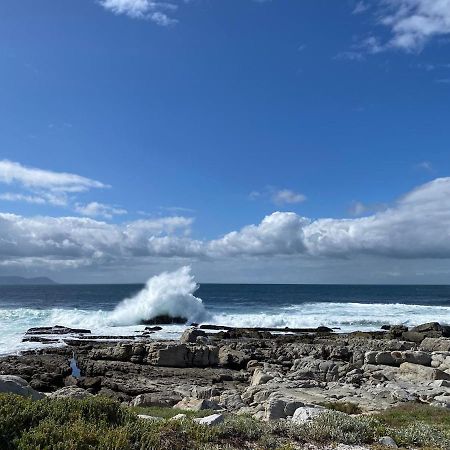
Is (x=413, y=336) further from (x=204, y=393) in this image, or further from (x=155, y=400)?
(x=155, y=400)

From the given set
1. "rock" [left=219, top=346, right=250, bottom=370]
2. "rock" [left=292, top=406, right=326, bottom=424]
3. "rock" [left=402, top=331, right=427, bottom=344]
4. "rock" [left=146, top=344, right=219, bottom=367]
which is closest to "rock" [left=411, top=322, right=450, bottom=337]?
"rock" [left=402, top=331, right=427, bottom=344]

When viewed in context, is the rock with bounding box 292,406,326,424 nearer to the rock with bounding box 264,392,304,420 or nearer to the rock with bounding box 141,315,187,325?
the rock with bounding box 264,392,304,420

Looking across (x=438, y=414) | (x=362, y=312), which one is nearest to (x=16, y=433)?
(x=438, y=414)

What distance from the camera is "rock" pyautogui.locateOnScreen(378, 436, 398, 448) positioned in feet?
30.1

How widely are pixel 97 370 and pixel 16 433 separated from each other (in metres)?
23.6

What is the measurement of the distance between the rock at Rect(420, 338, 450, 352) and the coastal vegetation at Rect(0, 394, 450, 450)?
26741mm

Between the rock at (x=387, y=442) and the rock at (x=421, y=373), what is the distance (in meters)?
16.5

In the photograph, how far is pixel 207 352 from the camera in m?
33.6

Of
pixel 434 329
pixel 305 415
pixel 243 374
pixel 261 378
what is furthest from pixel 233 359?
pixel 434 329

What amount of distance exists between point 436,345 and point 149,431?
32.9 m

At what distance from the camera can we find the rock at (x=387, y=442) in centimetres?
916

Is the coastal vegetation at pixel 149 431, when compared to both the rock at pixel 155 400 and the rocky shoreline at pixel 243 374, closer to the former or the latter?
the rocky shoreline at pixel 243 374

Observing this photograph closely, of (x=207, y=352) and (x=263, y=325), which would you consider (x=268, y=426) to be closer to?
(x=207, y=352)

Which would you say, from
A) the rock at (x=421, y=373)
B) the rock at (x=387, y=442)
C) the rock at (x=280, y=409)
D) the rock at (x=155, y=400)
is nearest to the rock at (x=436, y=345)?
the rock at (x=421, y=373)
